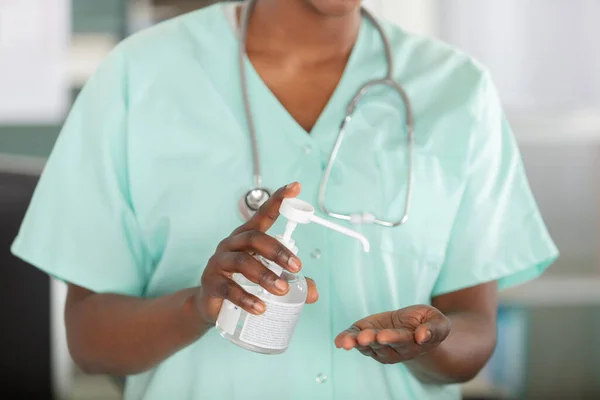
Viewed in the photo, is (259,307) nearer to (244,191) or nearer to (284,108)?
(244,191)

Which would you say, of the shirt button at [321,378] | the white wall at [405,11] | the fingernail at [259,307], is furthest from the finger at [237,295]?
the white wall at [405,11]

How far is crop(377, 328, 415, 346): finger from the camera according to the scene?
0.75 meters

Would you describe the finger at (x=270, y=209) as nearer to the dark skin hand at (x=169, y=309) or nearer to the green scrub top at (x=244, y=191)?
the dark skin hand at (x=169, y=309)

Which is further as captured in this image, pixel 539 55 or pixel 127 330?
pixel 539 55

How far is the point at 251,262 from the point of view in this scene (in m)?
0.74

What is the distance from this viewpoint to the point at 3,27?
2086 millimetres

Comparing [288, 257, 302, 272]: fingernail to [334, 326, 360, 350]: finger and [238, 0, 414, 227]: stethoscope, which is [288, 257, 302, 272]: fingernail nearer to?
[334, 326, 360, 350]: finger

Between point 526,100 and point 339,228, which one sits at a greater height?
point 339,228

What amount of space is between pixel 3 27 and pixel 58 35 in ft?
0.50

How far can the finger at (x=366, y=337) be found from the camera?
0.74 m

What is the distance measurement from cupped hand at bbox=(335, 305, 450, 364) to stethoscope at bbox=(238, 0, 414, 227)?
17 centimetres

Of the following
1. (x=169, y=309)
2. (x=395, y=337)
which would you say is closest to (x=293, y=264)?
(x=395, y=337)

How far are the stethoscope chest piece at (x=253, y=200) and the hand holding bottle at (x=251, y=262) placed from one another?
0.15 meters

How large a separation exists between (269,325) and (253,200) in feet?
0.68
